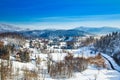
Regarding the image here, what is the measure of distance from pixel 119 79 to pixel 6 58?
2270 inches

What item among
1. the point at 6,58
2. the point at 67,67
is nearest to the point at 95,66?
the point at 67,67

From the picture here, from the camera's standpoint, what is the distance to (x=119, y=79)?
330 feet

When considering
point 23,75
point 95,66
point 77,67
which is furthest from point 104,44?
point 23,75

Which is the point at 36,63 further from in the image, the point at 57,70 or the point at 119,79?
the point at 119,79

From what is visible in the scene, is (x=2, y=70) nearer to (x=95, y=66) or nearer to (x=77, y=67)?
(x=77, y=67)

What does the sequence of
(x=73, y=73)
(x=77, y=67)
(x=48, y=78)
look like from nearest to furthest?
(x=48, y=78) → (x=73, y=73) → (x=77, y=67)

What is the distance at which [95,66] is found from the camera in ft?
430

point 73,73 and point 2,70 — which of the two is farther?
point 73,73

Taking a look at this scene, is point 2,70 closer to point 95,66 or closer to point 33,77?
point 33,77

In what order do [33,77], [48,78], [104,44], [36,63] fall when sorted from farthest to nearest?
1. [104,44]
2. [36,63]
3. [48,78]
4. [33,77]

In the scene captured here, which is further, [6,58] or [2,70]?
[6,58]

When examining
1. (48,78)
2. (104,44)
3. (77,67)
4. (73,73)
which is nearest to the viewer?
(48,78)

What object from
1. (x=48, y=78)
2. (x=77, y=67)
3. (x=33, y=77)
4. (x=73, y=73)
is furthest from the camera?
(x=77, y=67)

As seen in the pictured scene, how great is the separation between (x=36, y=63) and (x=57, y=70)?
24190mm
